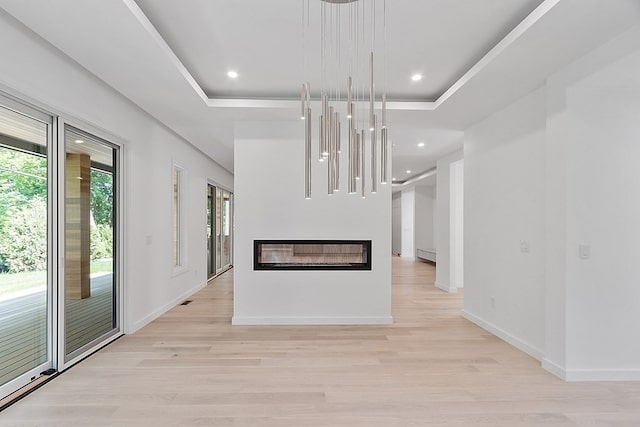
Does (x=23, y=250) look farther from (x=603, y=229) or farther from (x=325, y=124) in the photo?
(x=603, y=229)

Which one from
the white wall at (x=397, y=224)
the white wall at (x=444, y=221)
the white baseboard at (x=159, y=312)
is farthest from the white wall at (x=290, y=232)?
the white wall at (x=397, y=224)

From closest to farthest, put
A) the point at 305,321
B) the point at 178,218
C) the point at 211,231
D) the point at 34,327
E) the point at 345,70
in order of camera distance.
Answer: the point at 34,327, the point at 345,70, the point at 305,321, the point at 178,218, the point at 211,231

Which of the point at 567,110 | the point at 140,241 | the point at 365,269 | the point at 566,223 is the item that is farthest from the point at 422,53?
A: the point at 140,241

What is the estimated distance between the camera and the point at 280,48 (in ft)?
9.23

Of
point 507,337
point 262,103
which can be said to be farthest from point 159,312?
point 507,337

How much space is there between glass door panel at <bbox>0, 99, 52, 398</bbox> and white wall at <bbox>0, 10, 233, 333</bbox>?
0.31 metres

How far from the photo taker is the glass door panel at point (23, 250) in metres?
2.32

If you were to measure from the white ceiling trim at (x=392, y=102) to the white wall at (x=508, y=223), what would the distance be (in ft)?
2.49

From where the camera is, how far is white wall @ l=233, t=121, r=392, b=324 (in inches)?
165

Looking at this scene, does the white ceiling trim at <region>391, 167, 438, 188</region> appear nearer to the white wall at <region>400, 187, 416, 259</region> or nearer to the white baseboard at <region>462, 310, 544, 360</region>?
the white wall at <region>400, 187, 416, 259</region>

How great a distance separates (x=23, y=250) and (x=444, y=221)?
6.20 m

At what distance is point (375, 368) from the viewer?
9.61ft

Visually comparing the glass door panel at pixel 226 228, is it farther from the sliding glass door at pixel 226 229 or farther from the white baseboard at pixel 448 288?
the white baseboard at pixel 448 288

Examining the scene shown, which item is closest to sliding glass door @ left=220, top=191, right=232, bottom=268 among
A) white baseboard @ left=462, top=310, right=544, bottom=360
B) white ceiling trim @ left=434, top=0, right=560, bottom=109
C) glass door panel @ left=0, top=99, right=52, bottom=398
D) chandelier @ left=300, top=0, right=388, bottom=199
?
glass door panel @ left=0, top=99, right=52, bottom=398
